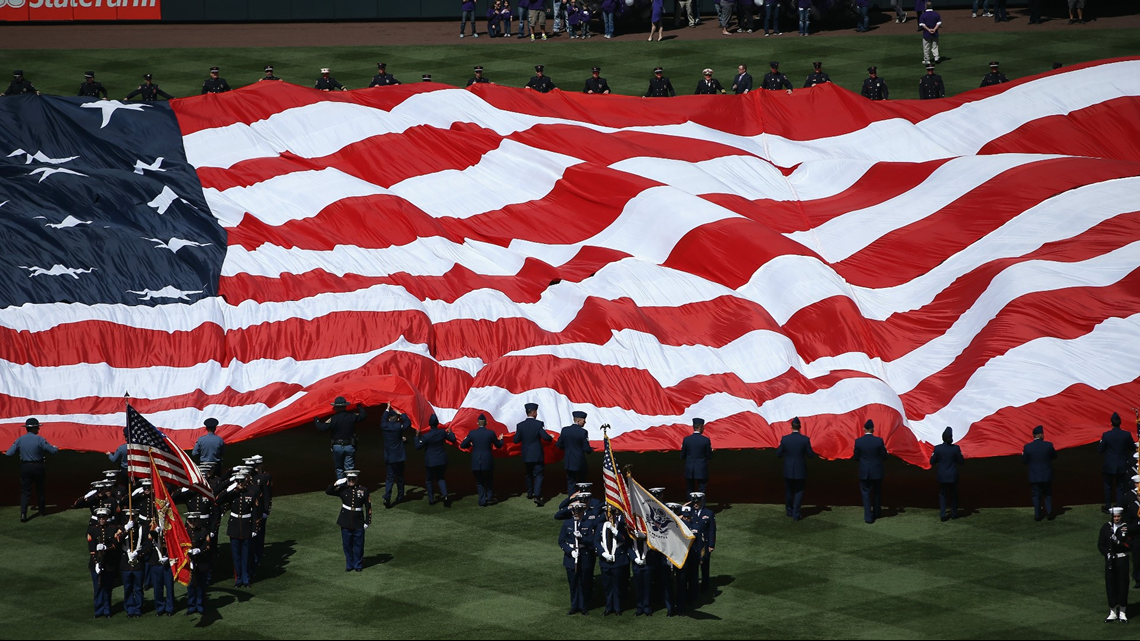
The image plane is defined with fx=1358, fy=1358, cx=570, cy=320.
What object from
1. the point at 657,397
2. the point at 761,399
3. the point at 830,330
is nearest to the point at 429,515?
the point at 657,397

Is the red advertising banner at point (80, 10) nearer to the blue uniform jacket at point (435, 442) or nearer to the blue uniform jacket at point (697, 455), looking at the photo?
the blue uniform jacket at point (435, 442)

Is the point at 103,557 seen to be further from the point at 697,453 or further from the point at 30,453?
the point at 697,453

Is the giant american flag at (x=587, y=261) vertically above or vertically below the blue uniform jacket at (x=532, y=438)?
above

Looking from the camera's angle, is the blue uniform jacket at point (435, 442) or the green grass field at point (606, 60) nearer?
the blue uniform jacket at point (435, 442)

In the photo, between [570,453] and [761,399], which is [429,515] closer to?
[570,453]

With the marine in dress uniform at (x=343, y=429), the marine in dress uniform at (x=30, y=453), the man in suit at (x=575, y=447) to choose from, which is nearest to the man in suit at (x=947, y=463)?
the man in suit at (x=575, y=447)

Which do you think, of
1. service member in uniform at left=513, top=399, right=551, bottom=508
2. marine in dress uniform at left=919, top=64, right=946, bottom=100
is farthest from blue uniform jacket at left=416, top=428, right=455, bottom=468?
marine in dress uniform at left=919, top=64, right=946, bottom=100

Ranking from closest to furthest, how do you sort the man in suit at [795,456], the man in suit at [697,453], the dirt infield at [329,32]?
the man in suit at [795,456] < the man in suit at [697,453] < the dirt infield at [329,32]

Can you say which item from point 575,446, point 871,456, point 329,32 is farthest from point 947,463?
point 329,32

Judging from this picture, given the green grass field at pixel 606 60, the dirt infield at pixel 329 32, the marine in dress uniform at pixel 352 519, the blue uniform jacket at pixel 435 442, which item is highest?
the dirt infield at pixel 329 32
